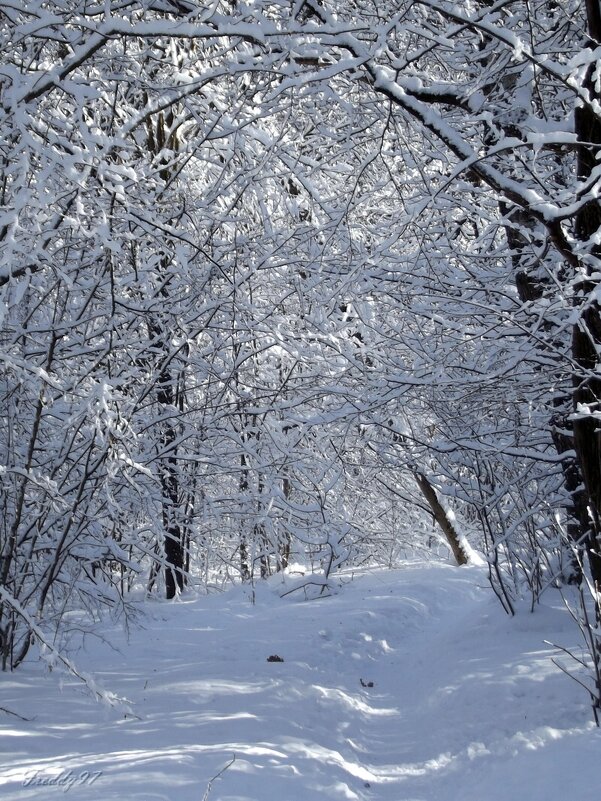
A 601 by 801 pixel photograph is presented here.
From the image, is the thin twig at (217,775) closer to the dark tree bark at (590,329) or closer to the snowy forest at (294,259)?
the snowy forest at (294,259)

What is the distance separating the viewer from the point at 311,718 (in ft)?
16.0

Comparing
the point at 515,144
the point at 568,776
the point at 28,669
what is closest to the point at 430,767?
the point at 568,776

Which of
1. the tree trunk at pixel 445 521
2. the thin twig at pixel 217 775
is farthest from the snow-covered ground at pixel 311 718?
the tree trunk at pixel 445 521

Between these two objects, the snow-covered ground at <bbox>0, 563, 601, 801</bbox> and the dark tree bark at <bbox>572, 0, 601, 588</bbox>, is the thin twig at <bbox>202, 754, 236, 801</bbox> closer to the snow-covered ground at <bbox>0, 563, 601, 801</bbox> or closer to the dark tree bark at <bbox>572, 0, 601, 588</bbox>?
the snow-covered ground at <bbox>0, 563, 601, 801</bbox>

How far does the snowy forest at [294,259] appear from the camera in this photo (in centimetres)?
399

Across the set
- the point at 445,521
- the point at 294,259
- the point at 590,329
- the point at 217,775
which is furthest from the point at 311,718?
the point at 445,521

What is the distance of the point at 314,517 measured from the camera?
919 centimetres

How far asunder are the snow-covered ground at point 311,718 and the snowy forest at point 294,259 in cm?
42

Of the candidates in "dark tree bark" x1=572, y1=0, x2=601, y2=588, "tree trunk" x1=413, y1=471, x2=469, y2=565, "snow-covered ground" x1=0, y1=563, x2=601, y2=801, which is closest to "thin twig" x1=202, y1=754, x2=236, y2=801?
"snow-covered ground" x1=0, y1=563, x2=601, y2=801

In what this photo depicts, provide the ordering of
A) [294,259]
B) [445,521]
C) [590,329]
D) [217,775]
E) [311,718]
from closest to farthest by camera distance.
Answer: [217,775] < [590,329] < [311,718] < [294,259] < [445,521]

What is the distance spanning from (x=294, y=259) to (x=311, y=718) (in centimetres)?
400

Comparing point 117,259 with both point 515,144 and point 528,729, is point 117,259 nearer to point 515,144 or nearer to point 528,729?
point 515,144

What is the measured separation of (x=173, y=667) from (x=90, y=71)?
4.62 metres

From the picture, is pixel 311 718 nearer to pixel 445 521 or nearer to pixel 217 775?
pixel 217 775
